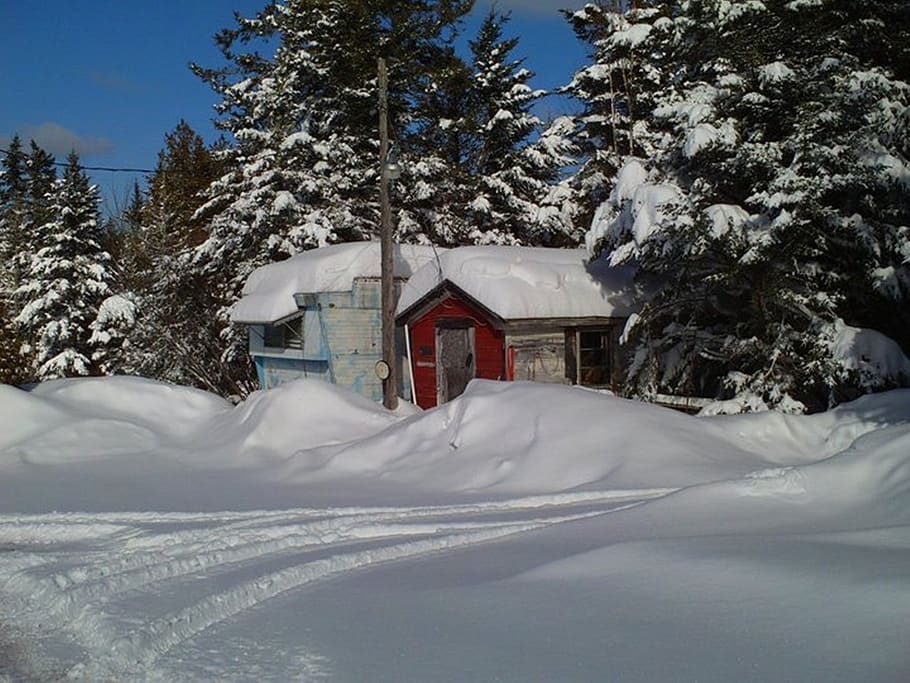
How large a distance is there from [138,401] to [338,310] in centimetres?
542

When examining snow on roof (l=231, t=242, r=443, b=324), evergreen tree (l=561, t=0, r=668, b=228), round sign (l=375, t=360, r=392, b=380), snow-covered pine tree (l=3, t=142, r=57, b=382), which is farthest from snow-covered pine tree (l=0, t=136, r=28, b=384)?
evergreen tree (l=561, t=0, r=668, b=228)

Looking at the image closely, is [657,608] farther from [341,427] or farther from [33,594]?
[341,427]

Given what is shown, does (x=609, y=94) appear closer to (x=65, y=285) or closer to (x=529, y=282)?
(x=529, y=282)

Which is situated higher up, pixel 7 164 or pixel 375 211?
pixel 7 164

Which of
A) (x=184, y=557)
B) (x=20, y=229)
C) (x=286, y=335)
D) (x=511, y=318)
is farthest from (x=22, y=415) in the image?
(x=20, y=229)

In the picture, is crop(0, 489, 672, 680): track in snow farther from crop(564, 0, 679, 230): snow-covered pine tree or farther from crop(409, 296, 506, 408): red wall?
crop(564, 0, 679, 230): snow-covered pine tree

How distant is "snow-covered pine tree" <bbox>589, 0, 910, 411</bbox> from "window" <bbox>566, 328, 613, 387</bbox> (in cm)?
168

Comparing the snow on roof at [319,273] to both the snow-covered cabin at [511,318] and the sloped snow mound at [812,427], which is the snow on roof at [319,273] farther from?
the sloped snow mound at [812,427]

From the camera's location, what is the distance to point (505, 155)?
25594 mm

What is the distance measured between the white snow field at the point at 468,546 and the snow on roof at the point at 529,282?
3.56 meters

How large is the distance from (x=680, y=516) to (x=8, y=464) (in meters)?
8.70

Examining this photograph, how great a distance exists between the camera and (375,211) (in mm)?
24578

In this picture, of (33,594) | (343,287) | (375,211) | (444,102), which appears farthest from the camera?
(444,102)

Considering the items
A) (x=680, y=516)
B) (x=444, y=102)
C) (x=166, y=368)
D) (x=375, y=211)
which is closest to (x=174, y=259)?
(x=166, y=368)
